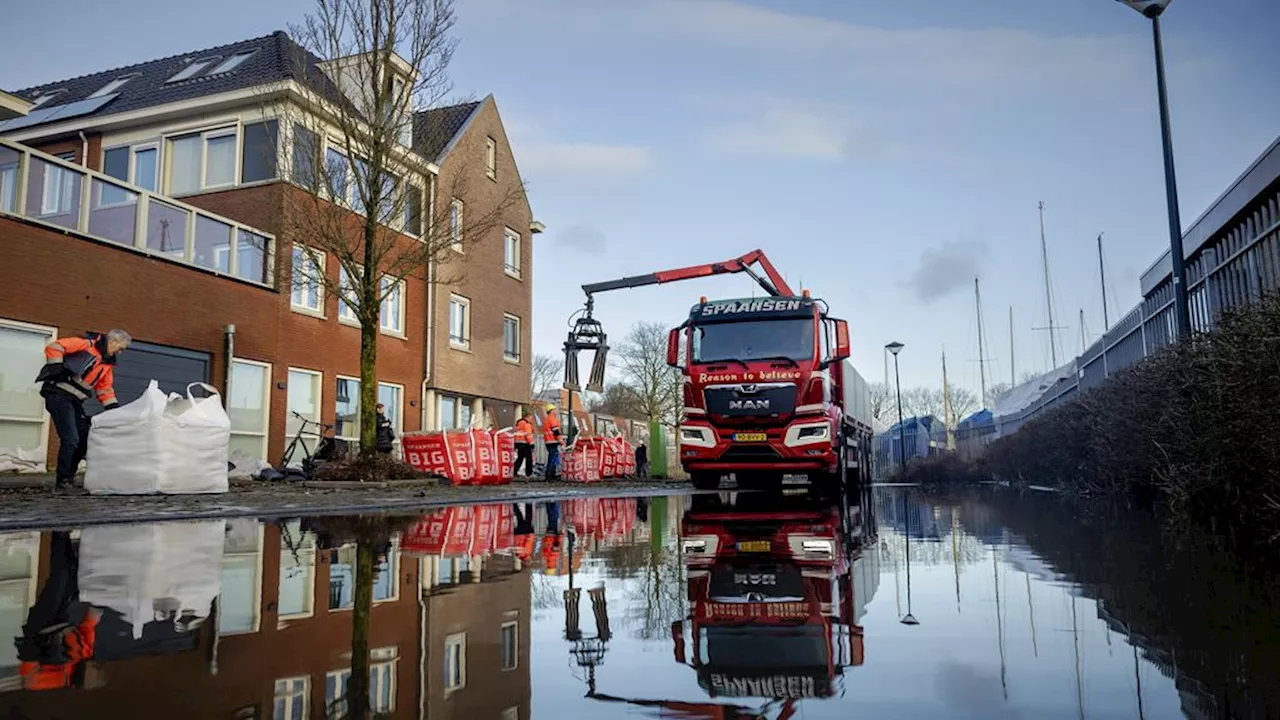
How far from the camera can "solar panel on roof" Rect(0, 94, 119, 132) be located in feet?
77.2

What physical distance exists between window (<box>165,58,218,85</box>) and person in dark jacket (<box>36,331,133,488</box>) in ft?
49.6

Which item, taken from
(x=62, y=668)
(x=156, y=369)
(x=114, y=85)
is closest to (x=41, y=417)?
(x=156, y=369)

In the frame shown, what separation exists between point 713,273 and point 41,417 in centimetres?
1514

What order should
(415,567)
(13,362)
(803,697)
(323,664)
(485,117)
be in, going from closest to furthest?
(803,697) < (323,664) < (415,567) < (13,362) < (485,117)

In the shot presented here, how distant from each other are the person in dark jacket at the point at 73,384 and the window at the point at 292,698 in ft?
35.9

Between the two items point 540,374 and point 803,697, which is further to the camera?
point 540,374

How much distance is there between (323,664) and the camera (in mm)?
2523

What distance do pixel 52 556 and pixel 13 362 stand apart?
12004 millimetres

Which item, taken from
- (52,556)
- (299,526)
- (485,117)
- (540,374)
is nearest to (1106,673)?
(52,556)

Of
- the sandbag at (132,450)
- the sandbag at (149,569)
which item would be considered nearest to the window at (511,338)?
the sandbag at (132,450)

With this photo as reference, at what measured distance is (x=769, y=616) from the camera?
3.32 metres

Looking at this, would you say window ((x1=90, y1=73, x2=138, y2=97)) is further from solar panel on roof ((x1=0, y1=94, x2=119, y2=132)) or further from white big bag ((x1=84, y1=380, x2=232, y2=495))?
white big bag ((x1=84, y1=380, x2=232, y2=495))

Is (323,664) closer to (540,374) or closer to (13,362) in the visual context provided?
(13,362)

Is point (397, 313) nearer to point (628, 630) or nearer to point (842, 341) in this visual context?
point (842, 341)
